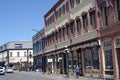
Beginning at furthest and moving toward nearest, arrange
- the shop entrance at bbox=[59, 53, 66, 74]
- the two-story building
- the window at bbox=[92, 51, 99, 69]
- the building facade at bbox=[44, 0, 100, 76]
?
the two-story building → the shop entrance at bbox=[59, 53, 66, 74] → the building facade at bbox=[44, 0, 100, 76] → the window at bbox=[92, 51, 99, 69]

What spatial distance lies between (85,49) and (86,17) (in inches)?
173

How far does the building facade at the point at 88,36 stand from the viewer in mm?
35844

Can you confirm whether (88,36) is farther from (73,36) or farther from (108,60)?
(73,36)

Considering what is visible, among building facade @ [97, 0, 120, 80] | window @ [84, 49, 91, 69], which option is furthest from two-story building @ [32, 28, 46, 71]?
building facade @ [97, 0, 120, 80]

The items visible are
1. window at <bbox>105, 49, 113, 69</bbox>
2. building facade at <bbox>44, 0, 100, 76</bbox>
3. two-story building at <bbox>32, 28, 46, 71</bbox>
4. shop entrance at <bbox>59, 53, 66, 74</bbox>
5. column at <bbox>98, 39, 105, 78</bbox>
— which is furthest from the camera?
two-story building at <bbox>32, 28, 46, 71</bbox>

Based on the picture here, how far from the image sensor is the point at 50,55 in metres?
69.0

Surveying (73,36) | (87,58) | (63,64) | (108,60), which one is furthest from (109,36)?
(63,64)

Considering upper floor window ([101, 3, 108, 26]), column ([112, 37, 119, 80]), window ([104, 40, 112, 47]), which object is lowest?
column ([112, 37, 119, 80])

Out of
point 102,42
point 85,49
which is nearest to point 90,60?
point 85,49

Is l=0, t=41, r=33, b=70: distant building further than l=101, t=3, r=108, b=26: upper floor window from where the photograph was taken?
Yes

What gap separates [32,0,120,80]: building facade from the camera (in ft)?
118

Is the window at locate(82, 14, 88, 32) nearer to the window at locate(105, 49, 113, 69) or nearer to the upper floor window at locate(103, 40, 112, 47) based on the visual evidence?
the upper floor window at locate(103, 40, 112, 47)

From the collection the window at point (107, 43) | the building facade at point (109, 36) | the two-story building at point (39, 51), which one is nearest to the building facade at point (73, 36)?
the building facade at point (109, 36)

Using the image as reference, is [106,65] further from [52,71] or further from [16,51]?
[16,51]
